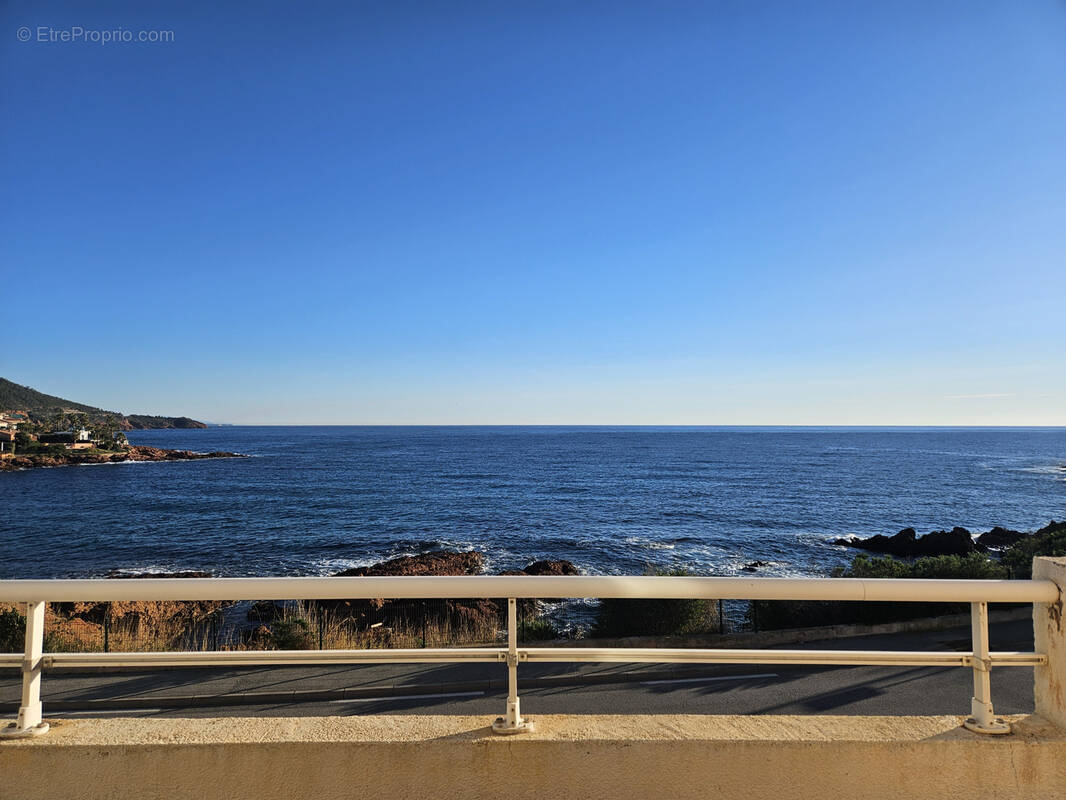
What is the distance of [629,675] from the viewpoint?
421 inches

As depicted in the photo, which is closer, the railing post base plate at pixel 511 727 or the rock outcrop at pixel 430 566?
the railing post base plate at pixel 511 727

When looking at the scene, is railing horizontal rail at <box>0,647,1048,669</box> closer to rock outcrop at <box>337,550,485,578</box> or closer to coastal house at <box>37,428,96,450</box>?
rock outcrop at <box>337,550,485,578</box>

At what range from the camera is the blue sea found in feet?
113

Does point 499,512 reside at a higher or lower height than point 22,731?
lower

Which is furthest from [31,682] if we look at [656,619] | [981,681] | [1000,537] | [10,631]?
[1000,537]

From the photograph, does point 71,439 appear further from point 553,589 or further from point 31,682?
point 553,589

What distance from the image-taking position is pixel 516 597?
95.7 inches

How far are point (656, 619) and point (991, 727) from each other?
1366cm

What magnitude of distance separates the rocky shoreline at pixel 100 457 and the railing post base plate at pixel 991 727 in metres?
116

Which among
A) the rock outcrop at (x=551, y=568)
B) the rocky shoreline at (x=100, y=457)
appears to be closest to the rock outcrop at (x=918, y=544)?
the rock outcrop at (x=551, y=568)

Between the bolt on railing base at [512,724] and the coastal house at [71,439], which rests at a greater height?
the bolt on railing base at [512,724]

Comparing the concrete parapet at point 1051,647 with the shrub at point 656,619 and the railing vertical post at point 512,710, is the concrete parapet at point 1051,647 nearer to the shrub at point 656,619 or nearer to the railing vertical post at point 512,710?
the railing vertical post at point 512,710

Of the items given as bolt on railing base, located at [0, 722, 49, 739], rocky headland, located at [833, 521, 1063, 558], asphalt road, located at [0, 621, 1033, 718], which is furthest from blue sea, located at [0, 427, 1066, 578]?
bolt on railing base, located at [0, 722, 49, 739]

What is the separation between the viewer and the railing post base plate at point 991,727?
94.3 inches
